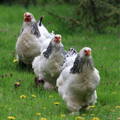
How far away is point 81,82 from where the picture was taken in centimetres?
828

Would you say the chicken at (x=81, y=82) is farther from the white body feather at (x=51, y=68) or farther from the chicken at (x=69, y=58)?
the white body feather at (x=51, y=68)

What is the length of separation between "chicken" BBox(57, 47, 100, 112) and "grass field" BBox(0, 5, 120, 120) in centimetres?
22

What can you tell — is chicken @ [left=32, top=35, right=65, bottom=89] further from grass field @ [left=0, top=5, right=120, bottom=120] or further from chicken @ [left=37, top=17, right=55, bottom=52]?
chicken @ [left=37, top=17, right=55, bottom=52]

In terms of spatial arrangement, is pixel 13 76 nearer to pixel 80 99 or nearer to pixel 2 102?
pixel 2 102

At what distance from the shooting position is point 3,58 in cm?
1225

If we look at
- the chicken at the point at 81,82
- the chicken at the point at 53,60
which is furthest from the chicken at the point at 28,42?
the chicken at the point at 81,82

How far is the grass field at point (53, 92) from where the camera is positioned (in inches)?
334

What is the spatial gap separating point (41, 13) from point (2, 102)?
9.44 m

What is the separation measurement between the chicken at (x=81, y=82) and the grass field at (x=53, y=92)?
221 mm

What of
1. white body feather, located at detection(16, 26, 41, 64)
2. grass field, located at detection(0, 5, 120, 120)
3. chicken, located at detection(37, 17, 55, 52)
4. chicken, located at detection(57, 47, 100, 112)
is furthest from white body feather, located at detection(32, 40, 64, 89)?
chicken, located at detection(57, 47, 100, 112)

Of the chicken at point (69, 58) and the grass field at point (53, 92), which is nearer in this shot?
the grass field at point (53, 92)

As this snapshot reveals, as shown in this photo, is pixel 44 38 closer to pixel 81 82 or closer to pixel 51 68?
pixel 51 68

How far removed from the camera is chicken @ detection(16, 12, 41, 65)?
1117 cm

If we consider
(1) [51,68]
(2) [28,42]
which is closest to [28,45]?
(2) [28,42]
